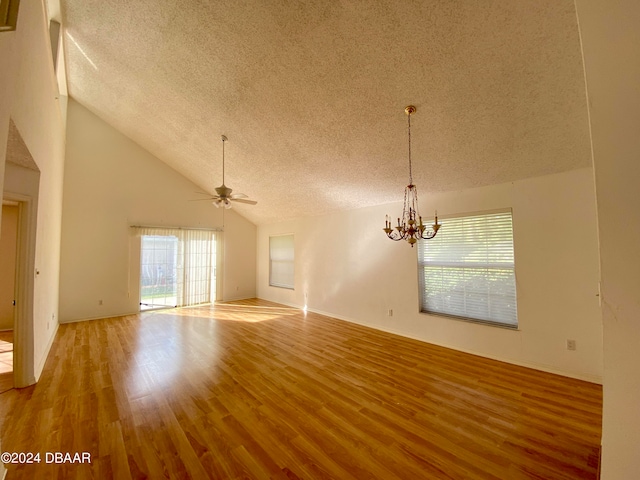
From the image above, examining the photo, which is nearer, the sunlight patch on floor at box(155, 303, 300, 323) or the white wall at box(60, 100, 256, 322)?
the white wall at box(60, 100, 256, 322)

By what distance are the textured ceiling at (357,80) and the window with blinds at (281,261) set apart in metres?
2.99

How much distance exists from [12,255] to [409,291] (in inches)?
279

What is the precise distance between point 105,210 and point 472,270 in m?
7.05

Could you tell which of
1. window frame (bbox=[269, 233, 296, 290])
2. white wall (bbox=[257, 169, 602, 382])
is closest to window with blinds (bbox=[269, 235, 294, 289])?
window frame (bbox=[269, 233, 296, 290])

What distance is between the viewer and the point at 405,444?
1842mm

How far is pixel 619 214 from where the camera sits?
3.35 ft

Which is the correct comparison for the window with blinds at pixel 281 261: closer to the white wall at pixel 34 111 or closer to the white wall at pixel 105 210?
the white wall at pixel 105 210

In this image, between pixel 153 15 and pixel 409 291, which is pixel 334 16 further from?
pixel 409 291

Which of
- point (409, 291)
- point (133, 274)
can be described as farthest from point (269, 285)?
point (409, 291)

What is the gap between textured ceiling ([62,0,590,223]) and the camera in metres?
1.96

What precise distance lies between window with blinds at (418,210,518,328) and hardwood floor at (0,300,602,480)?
0.65 meters

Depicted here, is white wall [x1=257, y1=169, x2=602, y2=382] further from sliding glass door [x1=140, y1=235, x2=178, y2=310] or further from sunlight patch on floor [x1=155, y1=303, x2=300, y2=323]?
sliding glass door [x1=140, y1=235, x2=178, y2=310]

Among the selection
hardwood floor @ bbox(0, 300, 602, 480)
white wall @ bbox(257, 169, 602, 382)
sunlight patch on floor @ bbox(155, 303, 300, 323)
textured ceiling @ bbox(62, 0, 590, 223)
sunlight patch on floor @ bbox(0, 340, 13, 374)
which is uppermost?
textured ceiling @ bbox(62, 0, 590, 223)

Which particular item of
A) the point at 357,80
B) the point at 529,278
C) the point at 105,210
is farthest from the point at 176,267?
the point at 529,278
